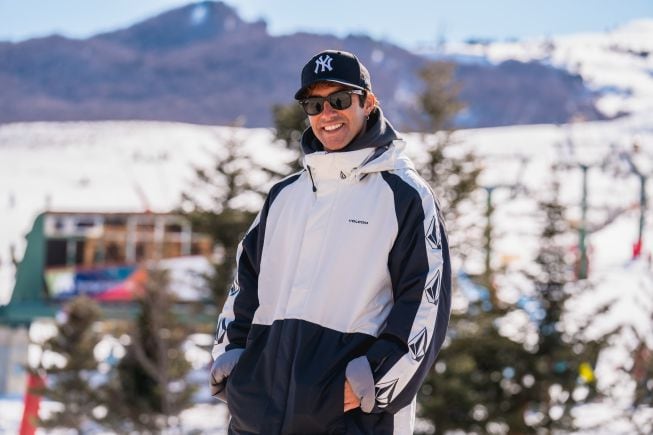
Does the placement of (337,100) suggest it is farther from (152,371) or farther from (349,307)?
(152,371)

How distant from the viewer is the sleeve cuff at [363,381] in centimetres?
242

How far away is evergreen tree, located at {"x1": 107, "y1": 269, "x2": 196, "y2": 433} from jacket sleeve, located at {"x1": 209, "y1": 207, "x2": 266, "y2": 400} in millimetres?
10176

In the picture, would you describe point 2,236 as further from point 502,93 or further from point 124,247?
point 502,93

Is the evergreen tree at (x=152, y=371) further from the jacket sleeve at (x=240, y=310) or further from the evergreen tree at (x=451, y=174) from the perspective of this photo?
the jacket sleeve at (x=240, y=310)

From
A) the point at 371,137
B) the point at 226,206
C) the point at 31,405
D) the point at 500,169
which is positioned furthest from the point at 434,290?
the point at 500,169

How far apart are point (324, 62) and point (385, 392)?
3.06ft

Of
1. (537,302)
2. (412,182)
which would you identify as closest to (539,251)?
(537,302)

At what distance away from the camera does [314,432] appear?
98.2 inches

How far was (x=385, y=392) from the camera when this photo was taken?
2441 mm

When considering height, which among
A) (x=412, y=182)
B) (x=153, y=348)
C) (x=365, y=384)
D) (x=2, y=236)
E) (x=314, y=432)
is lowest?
(x=2, y=236)

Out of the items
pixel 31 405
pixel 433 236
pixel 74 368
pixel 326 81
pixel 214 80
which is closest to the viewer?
pixel 433 236

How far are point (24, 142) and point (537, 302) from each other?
82.6 meters

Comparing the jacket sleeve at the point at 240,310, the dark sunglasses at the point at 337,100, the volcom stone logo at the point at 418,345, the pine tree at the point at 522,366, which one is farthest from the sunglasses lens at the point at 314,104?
the pine tree at the point at 522,366

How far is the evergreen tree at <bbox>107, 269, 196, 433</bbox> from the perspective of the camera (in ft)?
43.2
